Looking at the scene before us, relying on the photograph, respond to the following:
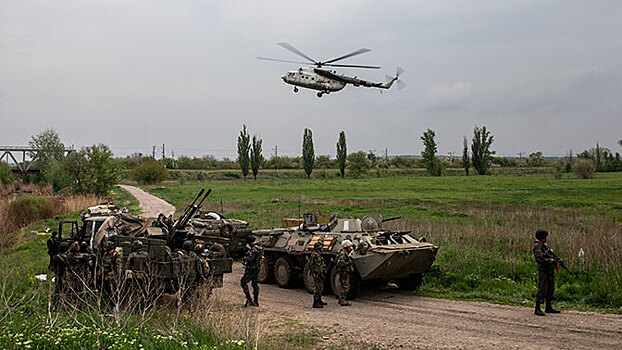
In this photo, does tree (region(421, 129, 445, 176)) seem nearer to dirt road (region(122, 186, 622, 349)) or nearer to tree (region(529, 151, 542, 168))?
tree (region(529, 151, 542, 168))

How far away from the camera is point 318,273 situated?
1273 cm

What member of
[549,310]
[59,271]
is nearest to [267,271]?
[59,271]

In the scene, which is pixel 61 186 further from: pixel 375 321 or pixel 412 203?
pixel 375 321

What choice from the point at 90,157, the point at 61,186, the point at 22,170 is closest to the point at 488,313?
the point at 90,157

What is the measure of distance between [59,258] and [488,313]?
28.8ft

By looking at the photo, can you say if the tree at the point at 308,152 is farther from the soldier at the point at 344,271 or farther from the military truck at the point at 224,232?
the soldier at the point at 344,271

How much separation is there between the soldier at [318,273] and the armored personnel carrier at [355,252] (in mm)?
726

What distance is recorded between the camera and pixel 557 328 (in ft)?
33.6

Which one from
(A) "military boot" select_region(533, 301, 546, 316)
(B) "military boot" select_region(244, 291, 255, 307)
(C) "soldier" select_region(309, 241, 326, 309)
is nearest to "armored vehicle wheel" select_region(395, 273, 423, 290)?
(C) "soldier" select_region(309, 241, 326, 309)

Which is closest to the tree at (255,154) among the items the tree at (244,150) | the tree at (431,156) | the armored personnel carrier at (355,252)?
the tree at (244,150)

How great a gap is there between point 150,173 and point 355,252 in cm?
6095

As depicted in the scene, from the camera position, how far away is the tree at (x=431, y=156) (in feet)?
263

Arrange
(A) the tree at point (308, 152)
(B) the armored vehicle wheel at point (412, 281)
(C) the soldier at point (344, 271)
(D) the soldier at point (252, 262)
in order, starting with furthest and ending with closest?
(A) the tree at point (308, 152) < (B) the armored vehicle wheel at point (412, 281) < (C) the soldier at point (344, 271) < (D) the soldier at point (252, 262)

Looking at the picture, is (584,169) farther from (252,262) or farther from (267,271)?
(252,262)
